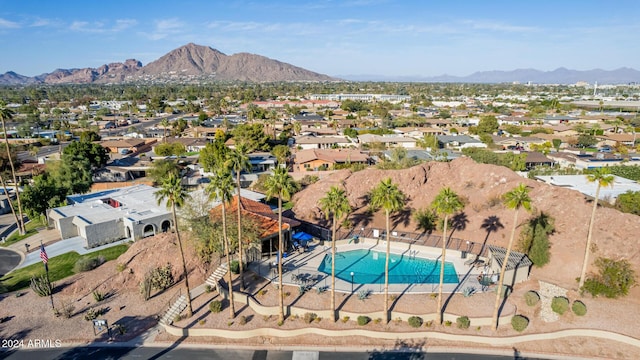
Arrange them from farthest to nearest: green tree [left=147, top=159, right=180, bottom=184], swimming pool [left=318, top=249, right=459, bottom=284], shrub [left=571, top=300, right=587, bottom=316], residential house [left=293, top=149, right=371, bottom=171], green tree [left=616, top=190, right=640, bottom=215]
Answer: residential house [left=293, top=149, right=371, bottom=171], green tree [left=147, top=159, right=180, bottom=184], green tree [left=616, top=190, right=640, bottom=215], swimming pool [left=318, top=249, right=459, bottom=284], shrub [left=571, top=300, right=587, bottom=316]

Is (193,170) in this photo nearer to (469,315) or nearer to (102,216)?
(102,216)

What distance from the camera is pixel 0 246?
42094 mm

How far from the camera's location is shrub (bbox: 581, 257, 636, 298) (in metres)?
30.4

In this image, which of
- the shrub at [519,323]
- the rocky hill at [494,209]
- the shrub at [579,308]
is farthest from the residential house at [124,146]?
the shrub at [579,308]

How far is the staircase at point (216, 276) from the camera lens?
1283 inches

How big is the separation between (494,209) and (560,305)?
1627 cm

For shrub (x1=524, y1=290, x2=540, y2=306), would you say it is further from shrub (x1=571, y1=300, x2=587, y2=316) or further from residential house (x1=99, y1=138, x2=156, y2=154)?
residential house (x1=99, y1=138, x2=156, y2=154)

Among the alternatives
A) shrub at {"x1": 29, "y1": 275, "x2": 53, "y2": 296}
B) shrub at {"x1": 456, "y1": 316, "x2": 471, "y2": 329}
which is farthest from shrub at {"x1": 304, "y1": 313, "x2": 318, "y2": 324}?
shrub at {"x1": 29, "y1": 275, "x2": 53, "y2": 296}

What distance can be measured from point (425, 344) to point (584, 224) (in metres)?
22.6

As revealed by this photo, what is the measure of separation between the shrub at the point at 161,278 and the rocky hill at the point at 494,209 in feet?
63.4

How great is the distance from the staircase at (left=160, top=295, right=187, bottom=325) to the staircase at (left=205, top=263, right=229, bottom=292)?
9.21ft

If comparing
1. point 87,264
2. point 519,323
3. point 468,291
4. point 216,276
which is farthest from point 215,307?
point 519,323

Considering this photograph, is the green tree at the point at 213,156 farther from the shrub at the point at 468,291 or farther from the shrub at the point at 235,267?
the shrub at the point at 468,291

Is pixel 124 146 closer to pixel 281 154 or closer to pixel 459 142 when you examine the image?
pixel 281 154
